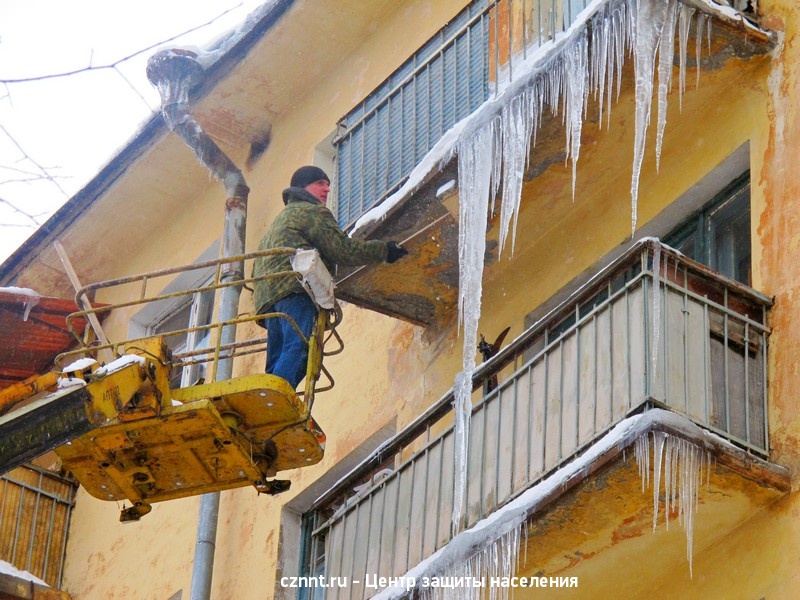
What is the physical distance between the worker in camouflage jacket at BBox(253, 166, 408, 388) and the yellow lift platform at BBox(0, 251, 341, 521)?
0.46ft

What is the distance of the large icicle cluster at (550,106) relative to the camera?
33.3 feet

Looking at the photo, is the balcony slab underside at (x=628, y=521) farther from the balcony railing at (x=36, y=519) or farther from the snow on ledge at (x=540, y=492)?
the balcony railing at (x=36, y=519)

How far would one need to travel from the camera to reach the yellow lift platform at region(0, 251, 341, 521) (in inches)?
382

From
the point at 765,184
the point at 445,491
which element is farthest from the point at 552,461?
the point at 765,184

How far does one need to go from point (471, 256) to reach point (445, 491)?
1.62m

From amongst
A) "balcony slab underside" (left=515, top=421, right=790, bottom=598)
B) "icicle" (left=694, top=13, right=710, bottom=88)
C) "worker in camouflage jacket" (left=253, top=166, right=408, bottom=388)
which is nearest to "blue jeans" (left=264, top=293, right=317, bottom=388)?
"worker in camouflage jacket" (left=253, top=166, right=408, bottom=388)

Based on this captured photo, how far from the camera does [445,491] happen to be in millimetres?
10227

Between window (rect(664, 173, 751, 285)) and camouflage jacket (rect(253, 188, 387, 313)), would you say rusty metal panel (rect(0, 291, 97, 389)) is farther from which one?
window (rect(664, 173, 751, 285))

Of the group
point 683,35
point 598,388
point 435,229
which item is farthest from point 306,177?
point 598,388

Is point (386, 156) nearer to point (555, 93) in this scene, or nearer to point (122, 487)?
point (555, 93)

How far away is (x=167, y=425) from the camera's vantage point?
10.3 m

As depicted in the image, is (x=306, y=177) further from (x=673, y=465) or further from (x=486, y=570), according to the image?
(x=673, y=465)

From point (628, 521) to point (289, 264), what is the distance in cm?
318

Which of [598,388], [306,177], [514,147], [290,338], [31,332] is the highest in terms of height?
[31,332]
